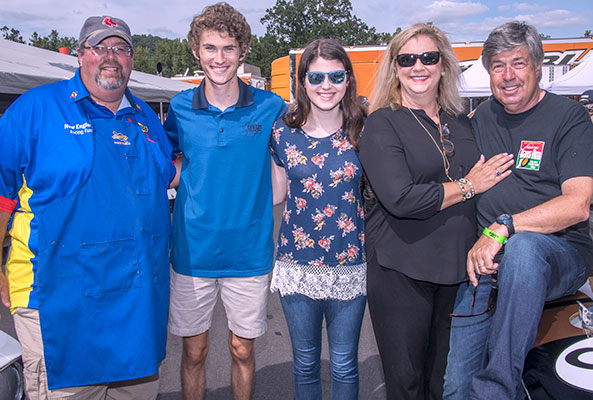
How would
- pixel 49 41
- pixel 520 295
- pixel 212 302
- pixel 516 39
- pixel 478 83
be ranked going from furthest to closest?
pixel 49 41, pixel 478 83, pixel 212 302, pixel 516 39, pixel 520 295

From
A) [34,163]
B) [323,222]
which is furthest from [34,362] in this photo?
[323,222]

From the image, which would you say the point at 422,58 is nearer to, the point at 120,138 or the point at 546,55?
the point at 120,138

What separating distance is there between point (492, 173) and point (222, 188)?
4.53 feet

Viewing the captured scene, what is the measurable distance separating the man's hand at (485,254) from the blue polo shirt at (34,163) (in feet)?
5.52

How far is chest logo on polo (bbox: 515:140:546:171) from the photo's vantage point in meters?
2.04

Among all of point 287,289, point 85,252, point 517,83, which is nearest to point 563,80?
point 517,83

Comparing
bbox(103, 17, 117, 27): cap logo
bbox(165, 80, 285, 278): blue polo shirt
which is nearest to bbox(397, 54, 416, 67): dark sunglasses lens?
bbox(165, 80, 285, 278): blue polo shirt

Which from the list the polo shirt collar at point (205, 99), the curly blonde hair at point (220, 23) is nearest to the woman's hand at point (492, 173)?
the polo shirt collar at point (205, 99)

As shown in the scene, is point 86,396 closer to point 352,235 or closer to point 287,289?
point 287,289

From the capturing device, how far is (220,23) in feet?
8.42

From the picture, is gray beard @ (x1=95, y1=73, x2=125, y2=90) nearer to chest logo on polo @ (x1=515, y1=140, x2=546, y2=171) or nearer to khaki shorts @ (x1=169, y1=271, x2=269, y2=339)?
khaki shorts @ (x1=169, y1=271, x2=269, y2=339)

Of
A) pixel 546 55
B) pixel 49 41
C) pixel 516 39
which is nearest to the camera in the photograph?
pixel 516 39

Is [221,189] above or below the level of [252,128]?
below

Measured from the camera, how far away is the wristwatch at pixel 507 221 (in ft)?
6.32
